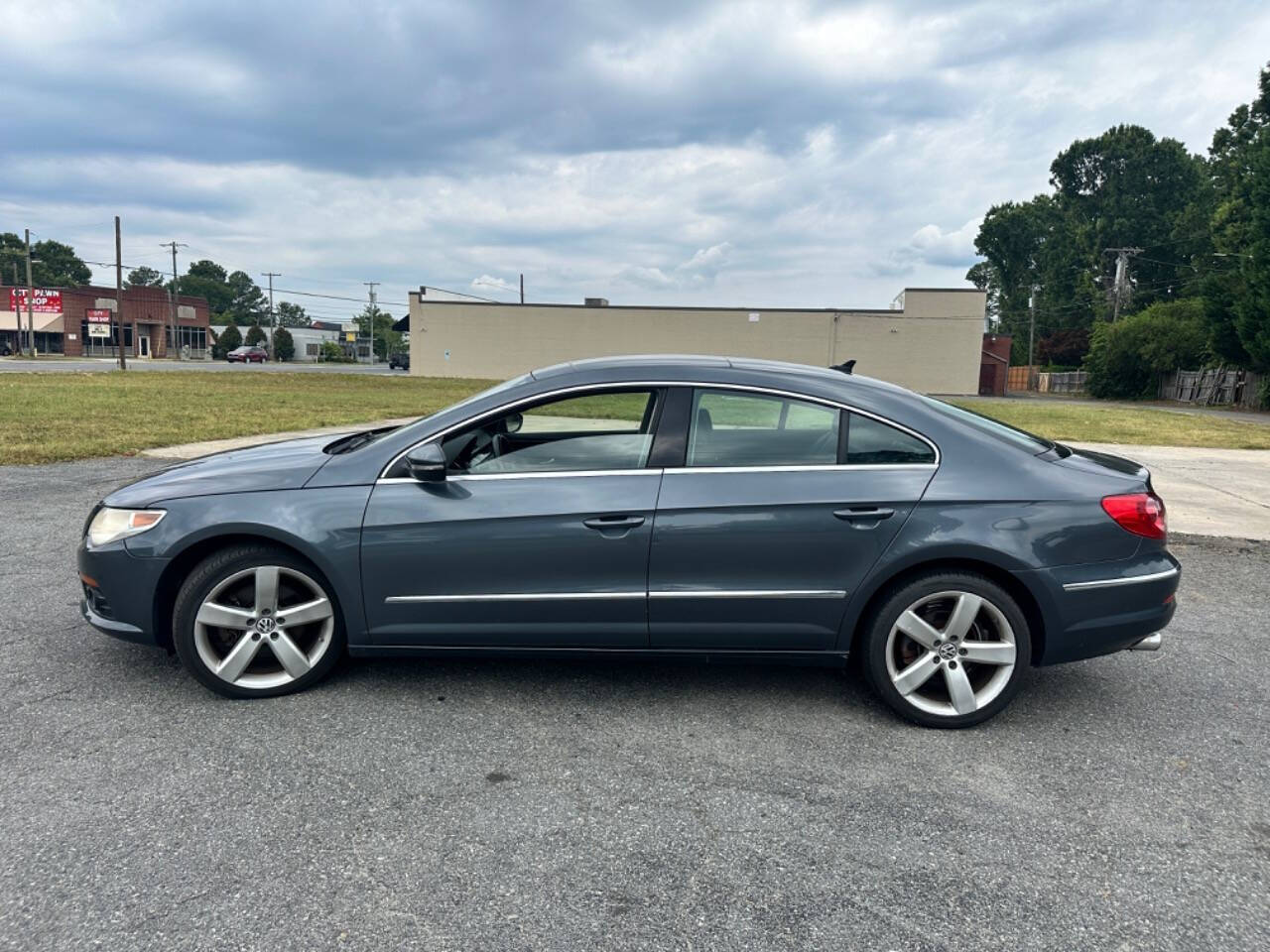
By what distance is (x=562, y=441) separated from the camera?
12.6 ft

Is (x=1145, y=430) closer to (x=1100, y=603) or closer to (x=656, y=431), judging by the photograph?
(x=1100, y=603)

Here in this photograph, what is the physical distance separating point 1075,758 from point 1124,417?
963 inches

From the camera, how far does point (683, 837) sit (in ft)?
8.59

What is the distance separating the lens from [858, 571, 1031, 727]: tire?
333cm

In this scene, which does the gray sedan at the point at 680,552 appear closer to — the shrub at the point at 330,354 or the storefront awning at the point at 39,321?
the storefront awning at the point at 39,321

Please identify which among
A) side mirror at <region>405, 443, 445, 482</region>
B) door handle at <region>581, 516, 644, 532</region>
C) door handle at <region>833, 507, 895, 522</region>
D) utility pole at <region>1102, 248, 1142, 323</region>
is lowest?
door handle at <region>581, 516, 644, 532</region>

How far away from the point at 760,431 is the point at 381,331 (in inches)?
5289

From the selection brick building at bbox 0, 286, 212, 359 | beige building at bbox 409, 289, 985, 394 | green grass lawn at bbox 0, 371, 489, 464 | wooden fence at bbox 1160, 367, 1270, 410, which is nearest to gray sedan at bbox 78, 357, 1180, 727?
green grass lawn at bbox 0, 371, 489, 464

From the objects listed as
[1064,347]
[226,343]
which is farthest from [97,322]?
[1064,347]

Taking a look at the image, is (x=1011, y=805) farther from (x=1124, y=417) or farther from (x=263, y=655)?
(x=1124, y=417)

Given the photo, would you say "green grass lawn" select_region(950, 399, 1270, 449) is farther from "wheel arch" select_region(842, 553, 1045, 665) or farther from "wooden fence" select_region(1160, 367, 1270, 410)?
"wooden fence" select_region(1160, 367, 1270, 410)

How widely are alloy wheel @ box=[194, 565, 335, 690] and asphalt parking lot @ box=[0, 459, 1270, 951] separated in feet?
0.51

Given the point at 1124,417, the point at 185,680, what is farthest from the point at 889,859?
the point at 1124,417

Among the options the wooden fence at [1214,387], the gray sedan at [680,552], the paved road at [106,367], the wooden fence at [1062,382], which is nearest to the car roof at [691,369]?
the gray sedan at [680,552]
